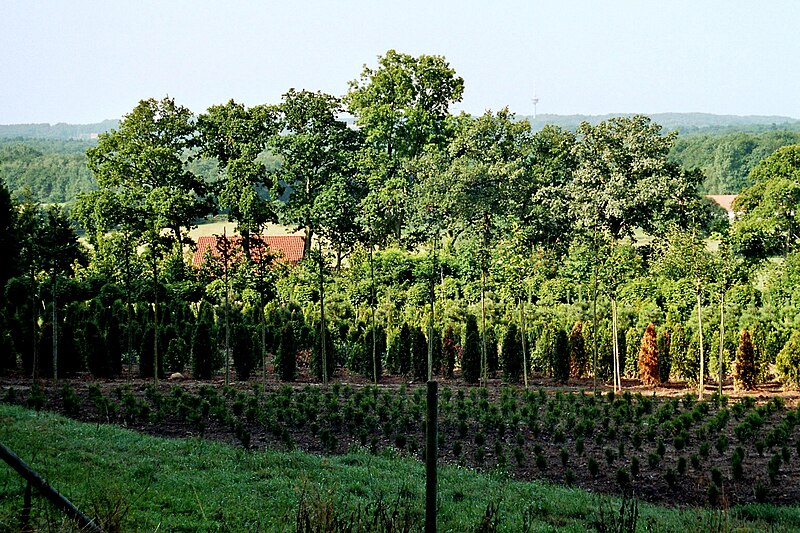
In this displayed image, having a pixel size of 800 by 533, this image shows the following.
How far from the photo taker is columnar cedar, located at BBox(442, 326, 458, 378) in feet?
49.5

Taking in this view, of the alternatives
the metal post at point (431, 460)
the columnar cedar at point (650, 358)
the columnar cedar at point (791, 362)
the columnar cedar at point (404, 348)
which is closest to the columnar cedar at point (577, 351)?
the columnar cedar at point (650, 358)

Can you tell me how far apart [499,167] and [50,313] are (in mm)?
14277

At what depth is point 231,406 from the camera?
11.1 metres

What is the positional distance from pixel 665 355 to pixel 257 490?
31.7 ft

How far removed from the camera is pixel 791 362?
13.0m

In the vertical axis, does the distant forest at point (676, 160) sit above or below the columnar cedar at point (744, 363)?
above

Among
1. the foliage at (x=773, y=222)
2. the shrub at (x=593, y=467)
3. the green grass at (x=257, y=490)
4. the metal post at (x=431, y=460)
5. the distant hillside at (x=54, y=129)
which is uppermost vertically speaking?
the distant hillside at (x=54, y=129)

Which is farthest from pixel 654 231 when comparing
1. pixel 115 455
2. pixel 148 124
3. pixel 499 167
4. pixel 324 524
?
pixel 324 524

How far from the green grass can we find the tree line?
237 inches

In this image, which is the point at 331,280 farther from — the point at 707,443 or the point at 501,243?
the point at 707,443

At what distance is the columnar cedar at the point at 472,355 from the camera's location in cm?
1431

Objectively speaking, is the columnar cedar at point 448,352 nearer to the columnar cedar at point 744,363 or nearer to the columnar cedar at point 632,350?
the columnar cedar at point 632,350

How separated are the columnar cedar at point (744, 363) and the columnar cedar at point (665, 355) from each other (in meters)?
1.11

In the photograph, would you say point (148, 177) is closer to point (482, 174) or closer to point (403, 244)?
point (403, 244)
